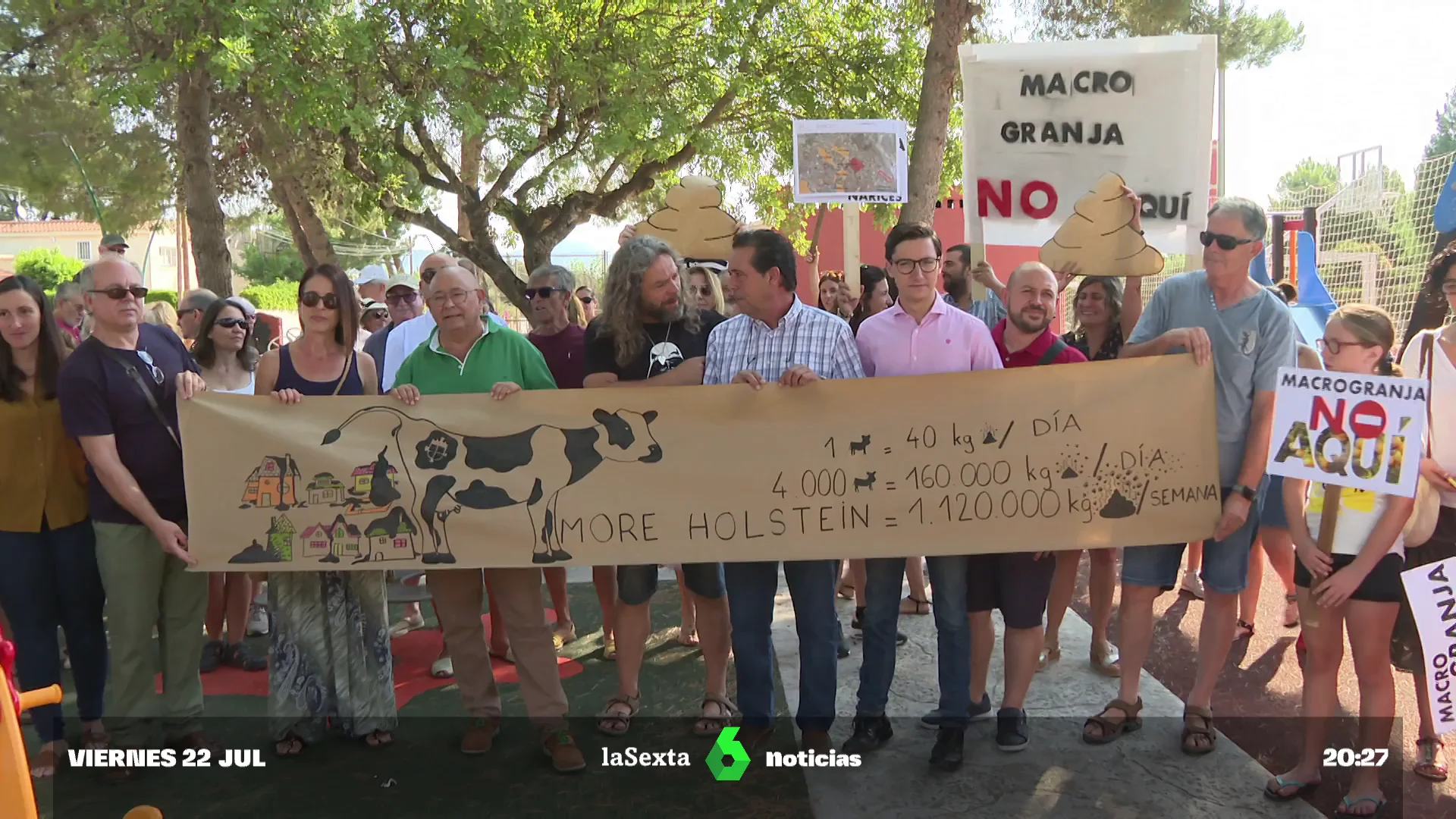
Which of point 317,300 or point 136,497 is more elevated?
point 317,300

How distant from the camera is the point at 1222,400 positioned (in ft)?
12.4

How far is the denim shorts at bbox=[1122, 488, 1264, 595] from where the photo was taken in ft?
12.3

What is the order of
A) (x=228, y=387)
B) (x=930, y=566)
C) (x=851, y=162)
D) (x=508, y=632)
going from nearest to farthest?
(x=930, y=566), (x=508, y=632), (x=228, y=387), (x=851, y=162)

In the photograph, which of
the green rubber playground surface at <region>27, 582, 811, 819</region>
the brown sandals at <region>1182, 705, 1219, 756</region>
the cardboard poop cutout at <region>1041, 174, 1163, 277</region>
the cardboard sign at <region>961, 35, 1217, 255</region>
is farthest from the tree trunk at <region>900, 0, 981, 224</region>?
the green rubber playground surface at <region>27, 582, 811, 819</region>

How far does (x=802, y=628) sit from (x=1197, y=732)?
155 cm

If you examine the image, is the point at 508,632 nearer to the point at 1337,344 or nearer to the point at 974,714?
the point at 974,714

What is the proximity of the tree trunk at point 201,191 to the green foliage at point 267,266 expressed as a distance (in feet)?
186

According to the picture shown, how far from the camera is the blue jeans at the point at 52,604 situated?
3.76m

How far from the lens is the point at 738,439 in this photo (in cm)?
380

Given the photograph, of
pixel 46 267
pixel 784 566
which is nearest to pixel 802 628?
pixel 784 566

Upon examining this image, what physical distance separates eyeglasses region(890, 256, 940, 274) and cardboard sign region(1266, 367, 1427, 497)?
4.01 ft

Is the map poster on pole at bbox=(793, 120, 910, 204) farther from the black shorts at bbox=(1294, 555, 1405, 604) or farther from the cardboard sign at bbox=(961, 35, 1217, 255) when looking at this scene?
the black shorts at bbox=(1294, 555, 1405, 604)

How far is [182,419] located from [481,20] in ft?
29.3

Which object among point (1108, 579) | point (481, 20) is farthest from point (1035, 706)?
point (481, 20)
